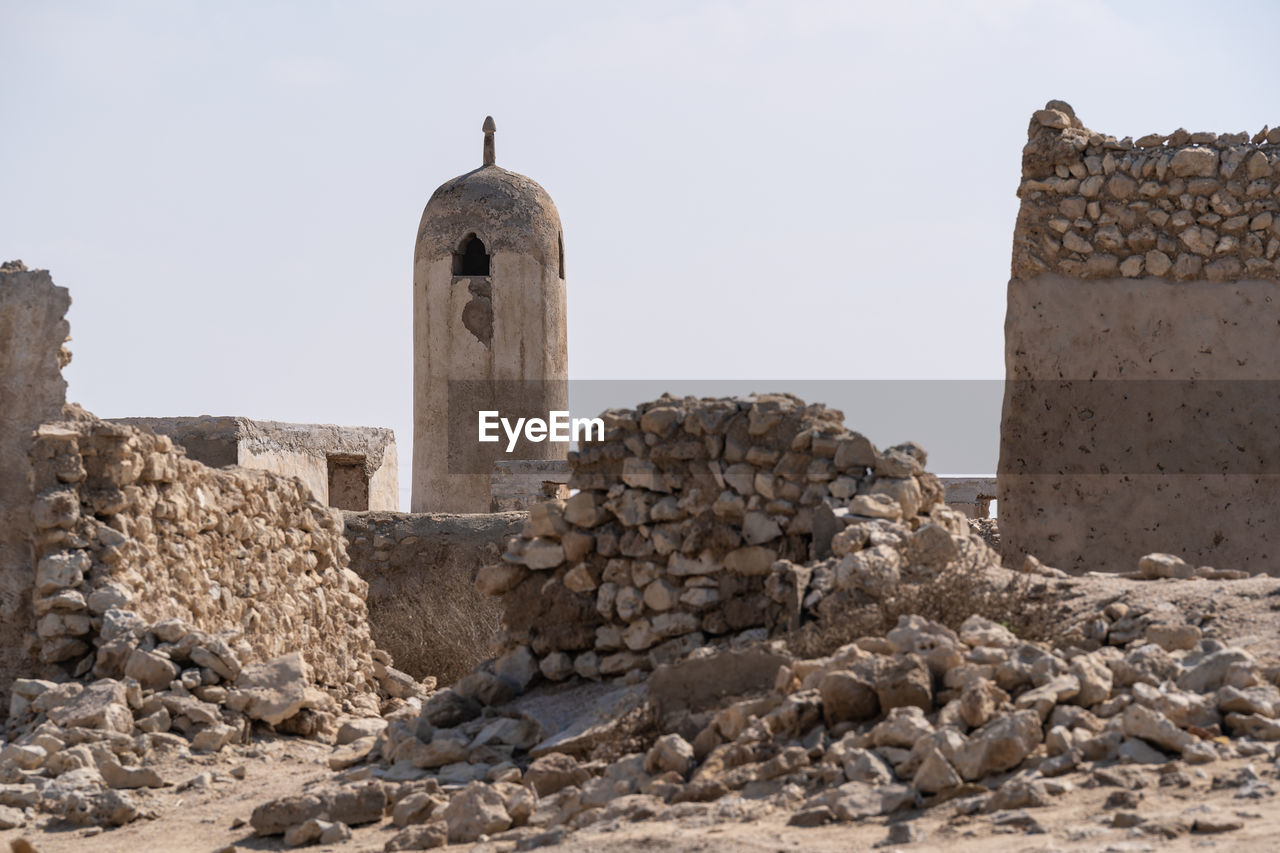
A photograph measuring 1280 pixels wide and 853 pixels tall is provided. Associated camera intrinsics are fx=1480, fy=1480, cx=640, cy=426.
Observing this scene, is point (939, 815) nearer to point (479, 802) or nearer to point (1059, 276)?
point (479, 802)

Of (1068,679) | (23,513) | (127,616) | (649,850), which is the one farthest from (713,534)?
(23,513)

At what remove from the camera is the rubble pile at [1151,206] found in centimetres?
716

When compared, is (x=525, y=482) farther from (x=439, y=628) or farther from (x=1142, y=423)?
(x=1142, y=423)

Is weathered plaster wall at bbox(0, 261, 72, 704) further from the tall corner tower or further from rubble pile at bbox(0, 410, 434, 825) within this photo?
the tall corner tower

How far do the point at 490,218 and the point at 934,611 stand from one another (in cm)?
1511

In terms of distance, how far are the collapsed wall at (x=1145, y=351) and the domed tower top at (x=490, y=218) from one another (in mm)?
13061

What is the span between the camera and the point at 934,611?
538cm

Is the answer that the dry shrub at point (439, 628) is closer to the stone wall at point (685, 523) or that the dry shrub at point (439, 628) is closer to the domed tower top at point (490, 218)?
the stone wall at point (685, 523)

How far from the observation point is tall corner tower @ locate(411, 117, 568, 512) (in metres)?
19.9

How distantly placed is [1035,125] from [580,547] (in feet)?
10.3

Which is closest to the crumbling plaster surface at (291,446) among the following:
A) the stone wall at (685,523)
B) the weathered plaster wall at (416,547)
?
the weathered plaster wall at (416,547)

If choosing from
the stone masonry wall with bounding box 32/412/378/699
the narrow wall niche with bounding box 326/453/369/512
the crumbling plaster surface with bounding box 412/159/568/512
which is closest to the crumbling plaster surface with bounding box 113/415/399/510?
the narrow wall niche with bounding box 326/453/369/512

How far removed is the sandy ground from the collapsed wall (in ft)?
4.79

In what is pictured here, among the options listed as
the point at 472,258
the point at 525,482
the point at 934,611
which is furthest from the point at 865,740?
the point at 472,258
